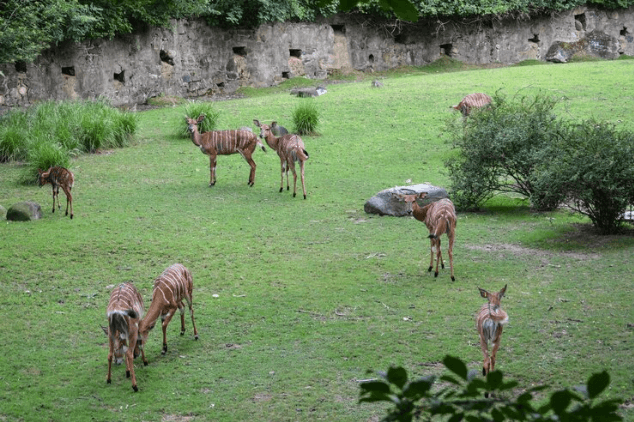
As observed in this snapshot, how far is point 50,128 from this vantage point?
622 inches

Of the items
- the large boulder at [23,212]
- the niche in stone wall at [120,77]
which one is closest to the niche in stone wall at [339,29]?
the niche in stone wall at [120,77]

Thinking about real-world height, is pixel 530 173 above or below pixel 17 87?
below

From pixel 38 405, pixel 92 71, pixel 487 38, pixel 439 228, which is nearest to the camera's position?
pixel 38 405

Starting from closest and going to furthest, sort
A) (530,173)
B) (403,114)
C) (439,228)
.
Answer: (439,228)
(530,173)
(403,114)

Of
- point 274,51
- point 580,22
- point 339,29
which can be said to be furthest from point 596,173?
point 580,22

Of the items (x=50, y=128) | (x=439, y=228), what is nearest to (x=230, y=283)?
(x=439, y=228)

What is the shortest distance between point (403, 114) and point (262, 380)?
12.7 metres

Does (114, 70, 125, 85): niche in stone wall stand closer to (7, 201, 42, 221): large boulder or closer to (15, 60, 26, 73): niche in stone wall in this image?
(15, 60, 26, 73): niche in stone wall

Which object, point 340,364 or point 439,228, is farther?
point 439,228

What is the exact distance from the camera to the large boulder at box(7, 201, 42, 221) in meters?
11.5

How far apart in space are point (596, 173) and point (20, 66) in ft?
49.2

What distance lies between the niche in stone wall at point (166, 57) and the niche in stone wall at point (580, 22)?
604 inches

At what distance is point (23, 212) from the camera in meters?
11.5

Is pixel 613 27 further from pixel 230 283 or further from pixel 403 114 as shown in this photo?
pixel 230 283
